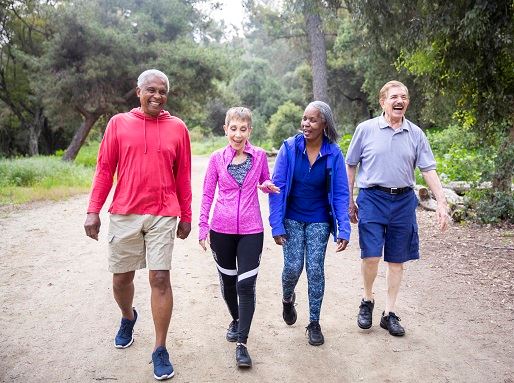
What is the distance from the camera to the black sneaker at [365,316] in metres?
4.18

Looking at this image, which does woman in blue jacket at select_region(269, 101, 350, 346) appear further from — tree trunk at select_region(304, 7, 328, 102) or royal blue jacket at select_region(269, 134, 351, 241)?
tree trunk at select_region(304, 7, 328, 102)

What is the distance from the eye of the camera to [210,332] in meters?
4.16

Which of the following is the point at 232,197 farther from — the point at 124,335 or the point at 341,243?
the point at 124,335

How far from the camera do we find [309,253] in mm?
3883

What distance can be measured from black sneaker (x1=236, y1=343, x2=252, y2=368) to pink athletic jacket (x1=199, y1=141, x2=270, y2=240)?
2.81 feet

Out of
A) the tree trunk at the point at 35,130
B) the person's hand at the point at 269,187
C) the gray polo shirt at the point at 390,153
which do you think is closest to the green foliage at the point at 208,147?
the tree trunk at the point at 35,130

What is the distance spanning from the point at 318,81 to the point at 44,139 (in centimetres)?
1952

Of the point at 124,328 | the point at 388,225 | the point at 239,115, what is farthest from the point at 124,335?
the point at 388,225

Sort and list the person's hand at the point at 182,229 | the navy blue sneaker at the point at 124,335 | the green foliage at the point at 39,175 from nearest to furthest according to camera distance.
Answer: the person's hand at the point at 182,229 < the navy blue sneaker at the point at 124,335 < the green foliage at the point at 39,175

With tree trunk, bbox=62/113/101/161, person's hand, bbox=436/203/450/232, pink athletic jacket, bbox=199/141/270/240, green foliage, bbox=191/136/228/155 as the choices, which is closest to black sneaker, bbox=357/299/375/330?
person's hand, bbox=436/203/450/232

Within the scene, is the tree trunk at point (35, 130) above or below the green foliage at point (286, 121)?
below

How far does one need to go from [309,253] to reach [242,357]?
0.97m

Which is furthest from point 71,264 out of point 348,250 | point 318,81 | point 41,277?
point 318,81

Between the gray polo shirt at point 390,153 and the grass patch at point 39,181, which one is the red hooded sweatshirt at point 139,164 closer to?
the gray polo shirt at point 390,153
